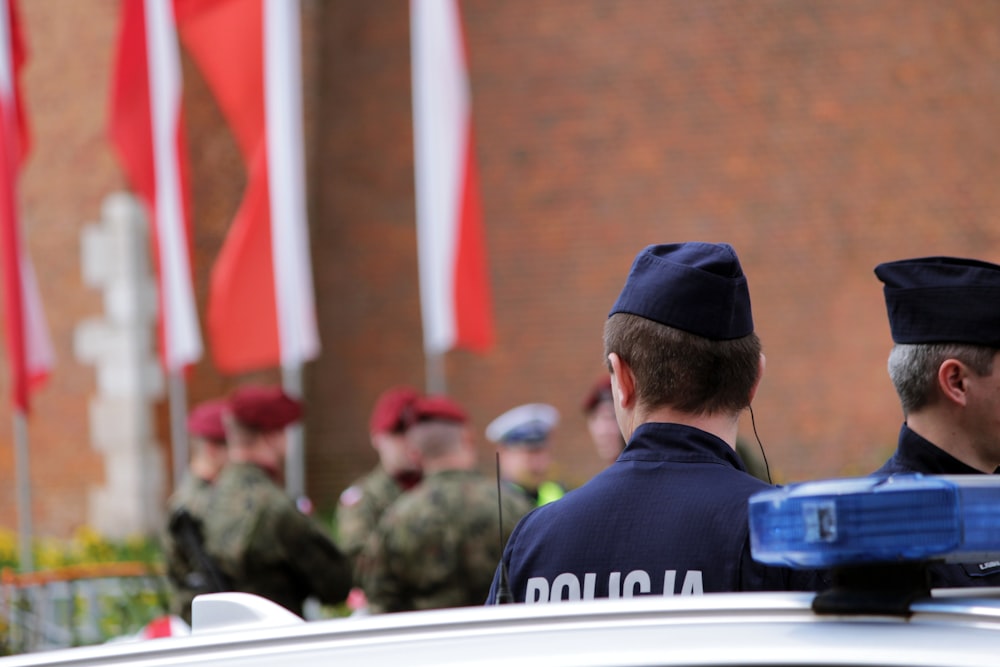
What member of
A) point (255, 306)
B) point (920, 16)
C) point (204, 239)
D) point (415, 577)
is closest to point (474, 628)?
point (415, 577)

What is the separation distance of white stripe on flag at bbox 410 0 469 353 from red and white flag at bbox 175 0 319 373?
0.85 meters

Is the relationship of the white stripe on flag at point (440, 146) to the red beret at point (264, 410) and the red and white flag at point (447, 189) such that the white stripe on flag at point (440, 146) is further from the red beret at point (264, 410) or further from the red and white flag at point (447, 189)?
the red beret at point (264, 410)

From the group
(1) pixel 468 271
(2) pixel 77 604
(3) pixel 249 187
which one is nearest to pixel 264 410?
(2) pixel 77 604

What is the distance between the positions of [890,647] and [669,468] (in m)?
0.77

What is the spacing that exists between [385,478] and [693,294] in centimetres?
505

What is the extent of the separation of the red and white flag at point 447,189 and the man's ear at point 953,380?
5779mm

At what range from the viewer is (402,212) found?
1221 cm

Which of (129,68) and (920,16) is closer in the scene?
(129,68)

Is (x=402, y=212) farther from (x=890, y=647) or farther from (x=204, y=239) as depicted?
(x=890, y=647)

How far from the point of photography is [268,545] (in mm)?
5137

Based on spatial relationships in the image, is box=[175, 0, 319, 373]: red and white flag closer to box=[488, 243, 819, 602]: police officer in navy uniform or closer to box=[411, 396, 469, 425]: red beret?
box=[411, 396, 469, 425]: red beret

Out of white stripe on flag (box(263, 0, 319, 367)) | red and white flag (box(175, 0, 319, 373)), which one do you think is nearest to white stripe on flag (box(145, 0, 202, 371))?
red and white flag (box(175, 0, 319, 373))

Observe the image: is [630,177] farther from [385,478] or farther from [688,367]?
[688,367]

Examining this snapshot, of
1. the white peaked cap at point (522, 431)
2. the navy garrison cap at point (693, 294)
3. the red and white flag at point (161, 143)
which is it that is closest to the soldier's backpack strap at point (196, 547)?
the white peaked cap at point (522, 431)
